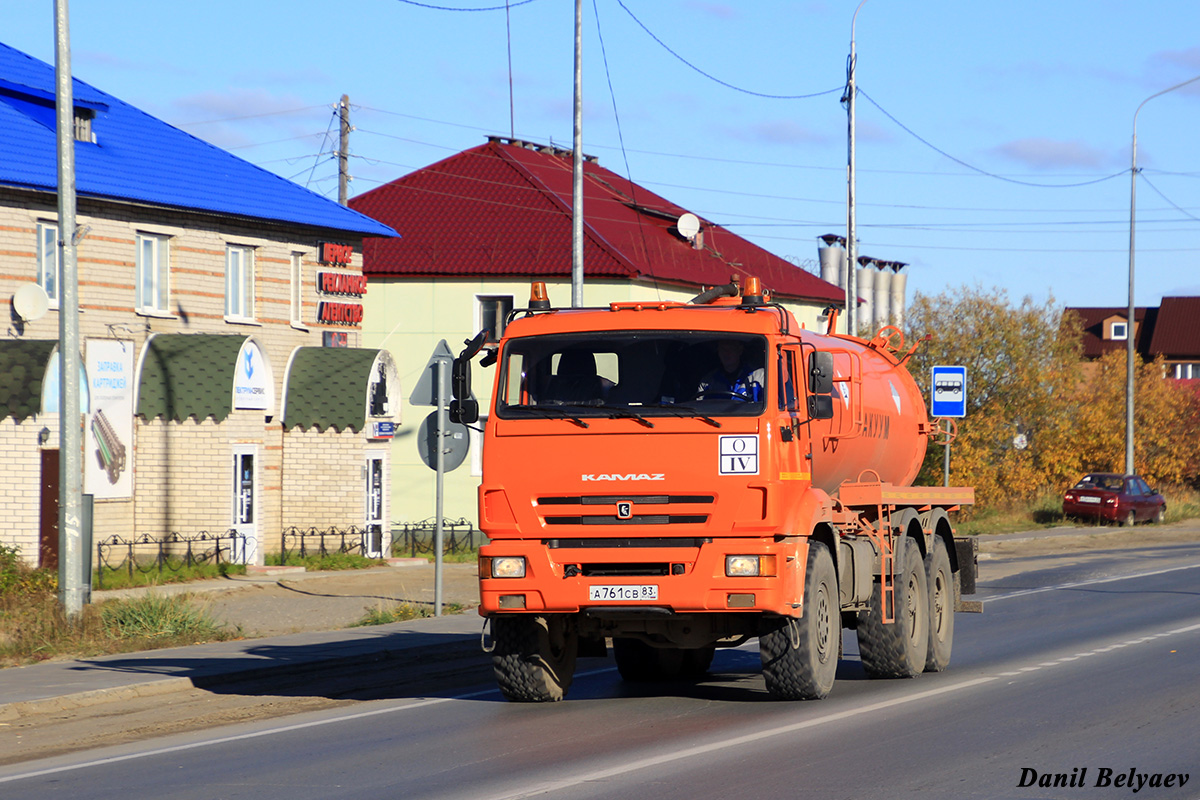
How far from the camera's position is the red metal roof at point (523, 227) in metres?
40.7

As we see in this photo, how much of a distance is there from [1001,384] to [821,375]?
36551mm

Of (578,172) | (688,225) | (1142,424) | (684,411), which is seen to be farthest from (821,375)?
(1142,424)

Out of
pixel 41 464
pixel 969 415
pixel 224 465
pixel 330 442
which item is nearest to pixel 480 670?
pixel 41 464

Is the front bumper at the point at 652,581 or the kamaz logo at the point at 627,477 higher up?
the kamaz logo at the point at 627,477

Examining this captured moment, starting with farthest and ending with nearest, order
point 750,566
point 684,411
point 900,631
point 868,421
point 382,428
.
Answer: point 382,428, point 868,421, point 900,631, point 684,411, point 750,566

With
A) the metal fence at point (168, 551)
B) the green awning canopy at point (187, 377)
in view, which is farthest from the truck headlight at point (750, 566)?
the green awning canopy at point (187, 377)

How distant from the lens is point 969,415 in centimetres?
4638

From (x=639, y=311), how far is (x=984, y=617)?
32.5ft

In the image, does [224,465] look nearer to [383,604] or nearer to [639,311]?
[383,604]

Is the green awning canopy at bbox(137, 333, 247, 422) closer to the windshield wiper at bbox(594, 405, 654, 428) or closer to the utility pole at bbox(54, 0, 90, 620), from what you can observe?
the utility pole at bbox(54, 0, 90, 620)

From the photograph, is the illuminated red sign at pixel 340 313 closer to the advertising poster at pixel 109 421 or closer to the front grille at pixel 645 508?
the advertising poster at pixel 109 421

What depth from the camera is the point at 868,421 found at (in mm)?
13828

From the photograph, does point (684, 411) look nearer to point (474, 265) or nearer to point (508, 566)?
point (508, 566)

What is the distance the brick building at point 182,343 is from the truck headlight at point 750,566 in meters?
15.3
